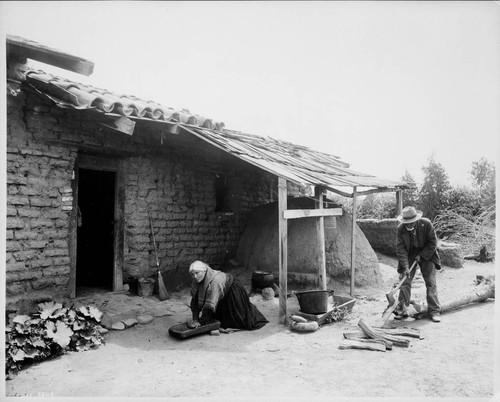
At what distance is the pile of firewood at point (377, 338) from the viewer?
14.5ft

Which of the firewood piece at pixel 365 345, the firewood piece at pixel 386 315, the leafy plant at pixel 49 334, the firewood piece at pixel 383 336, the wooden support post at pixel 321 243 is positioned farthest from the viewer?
the wooden support post at pixel 321 243

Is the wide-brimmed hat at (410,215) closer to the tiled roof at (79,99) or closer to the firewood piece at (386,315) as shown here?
the firewood piece at (386,315)

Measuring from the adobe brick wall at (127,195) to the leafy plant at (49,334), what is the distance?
2.42 feet

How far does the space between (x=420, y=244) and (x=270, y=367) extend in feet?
10.5

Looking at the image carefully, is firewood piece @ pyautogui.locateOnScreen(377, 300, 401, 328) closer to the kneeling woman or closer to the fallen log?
the fallen log

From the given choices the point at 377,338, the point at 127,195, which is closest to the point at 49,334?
the point at 127,195

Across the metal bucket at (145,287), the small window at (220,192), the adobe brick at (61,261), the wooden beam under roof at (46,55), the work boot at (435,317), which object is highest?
the wooden beam under roof at (46,55)

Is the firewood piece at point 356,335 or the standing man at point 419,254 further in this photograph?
the standing man at point 419,254

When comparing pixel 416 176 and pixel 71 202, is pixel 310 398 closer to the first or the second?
pixel 71 202

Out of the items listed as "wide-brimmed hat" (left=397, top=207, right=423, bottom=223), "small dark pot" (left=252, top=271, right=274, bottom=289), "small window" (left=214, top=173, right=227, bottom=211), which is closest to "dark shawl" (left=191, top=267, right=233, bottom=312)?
"small dark pot" (left=252, top=271, right=274, bottom=289)

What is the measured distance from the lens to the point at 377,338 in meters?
4.60

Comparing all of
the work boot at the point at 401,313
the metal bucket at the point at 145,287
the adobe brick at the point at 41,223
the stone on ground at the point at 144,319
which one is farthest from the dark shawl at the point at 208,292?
the work boot at the point at 401,313

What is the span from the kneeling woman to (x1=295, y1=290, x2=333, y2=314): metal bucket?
67cm

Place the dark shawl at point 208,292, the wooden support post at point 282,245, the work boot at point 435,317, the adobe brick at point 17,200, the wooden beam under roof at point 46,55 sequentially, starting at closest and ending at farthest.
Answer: the wooden beam under roof at point 46,55
the adobe brick at point 17,200
the dark shawl at point 208,292
the wooden support post at point 282,245
the work boot at point 435,317
